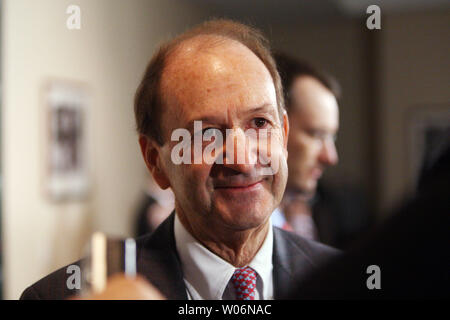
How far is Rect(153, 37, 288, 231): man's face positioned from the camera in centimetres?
38

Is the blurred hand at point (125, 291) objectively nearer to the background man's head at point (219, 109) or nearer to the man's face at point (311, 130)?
the background man's head at point (219, 109)

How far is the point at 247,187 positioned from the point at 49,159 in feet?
6.31

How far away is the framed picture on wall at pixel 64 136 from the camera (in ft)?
7.20

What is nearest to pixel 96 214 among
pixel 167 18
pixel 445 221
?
pixel 167 18

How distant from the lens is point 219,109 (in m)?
0.38

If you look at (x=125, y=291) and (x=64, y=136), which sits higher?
(x=64, y=136)

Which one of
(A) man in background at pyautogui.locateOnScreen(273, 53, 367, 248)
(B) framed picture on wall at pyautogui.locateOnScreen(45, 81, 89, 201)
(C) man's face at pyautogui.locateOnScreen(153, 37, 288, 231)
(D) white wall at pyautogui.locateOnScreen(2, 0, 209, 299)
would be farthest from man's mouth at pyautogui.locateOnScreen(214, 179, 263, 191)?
(B) framed picture on wall at pyautogui.locateOnScreen(45, 81, 89, 201)

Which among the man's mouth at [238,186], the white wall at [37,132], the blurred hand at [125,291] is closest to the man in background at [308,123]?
the man's mouth at [238,186]

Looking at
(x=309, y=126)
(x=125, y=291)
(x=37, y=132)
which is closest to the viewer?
(x=125, y=291)

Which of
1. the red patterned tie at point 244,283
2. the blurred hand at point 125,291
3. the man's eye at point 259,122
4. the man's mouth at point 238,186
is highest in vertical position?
the man's eye at point 259,122

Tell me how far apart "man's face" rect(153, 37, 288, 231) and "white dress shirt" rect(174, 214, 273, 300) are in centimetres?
3

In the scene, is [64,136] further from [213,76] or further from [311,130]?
[213,76]

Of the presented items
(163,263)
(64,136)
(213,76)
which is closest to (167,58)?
(213,76)

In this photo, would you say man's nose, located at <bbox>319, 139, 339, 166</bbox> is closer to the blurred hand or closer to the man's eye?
the man's eye
